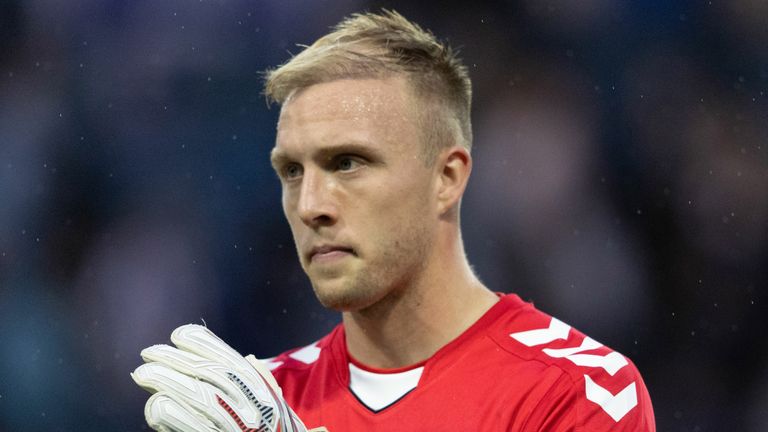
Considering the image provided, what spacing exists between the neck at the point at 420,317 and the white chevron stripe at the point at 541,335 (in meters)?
0.15

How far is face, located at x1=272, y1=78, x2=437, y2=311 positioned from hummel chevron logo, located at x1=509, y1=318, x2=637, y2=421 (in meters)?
0.40

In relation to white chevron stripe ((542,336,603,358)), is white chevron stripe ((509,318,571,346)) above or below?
above

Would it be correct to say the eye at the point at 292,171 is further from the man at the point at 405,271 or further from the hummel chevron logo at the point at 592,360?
the hummel chevron logo at the point at 592,360

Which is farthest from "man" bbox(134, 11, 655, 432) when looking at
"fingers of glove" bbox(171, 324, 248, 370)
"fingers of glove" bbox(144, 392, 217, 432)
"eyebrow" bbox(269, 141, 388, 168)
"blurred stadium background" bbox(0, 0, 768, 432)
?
"blurred stadium background" bbox(0, 0, 768, 432)

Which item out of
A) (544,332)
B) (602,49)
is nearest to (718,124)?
(602,49)

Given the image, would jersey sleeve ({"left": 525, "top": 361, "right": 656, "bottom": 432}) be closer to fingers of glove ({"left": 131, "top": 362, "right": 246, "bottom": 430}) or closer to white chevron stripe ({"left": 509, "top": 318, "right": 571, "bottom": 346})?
white chevron stripe ({"left": 509, "top": 318, "right": 571, "bottom": 346})

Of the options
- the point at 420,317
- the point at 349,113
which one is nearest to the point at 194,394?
the point at 420,317

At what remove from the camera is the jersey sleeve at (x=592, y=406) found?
2.70 meters

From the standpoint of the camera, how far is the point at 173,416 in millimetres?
2410

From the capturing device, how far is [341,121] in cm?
294

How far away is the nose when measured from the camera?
289 cm

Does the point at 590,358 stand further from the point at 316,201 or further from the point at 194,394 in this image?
the point at 194,394

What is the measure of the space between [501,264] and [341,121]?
2.51 meters

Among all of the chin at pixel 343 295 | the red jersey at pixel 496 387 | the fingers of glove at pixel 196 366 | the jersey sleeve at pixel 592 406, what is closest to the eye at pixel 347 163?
the chin at pixel 343 295
